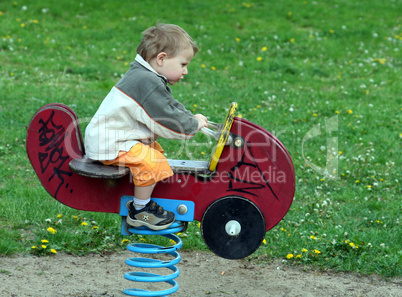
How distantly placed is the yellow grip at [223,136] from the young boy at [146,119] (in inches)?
5.9

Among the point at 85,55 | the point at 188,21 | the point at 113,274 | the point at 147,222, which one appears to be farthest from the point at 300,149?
the point at 188,21

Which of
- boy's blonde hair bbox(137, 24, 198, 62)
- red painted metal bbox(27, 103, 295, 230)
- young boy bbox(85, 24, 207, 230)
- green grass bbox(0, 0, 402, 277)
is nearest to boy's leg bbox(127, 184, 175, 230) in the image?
young boy bbox(85, 24, 207, 230)

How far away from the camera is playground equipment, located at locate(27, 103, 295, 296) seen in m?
3.32

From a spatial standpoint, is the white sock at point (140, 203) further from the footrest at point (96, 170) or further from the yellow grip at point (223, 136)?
the yellow grip at point (223, 136)

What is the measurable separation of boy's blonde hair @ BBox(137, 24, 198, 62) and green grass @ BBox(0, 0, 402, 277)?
1.94 metres

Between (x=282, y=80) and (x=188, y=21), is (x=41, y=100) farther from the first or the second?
(x=188, y=21)

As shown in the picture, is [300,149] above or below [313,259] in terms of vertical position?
above

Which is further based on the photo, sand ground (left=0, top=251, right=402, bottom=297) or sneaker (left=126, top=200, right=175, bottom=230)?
sand ground (left=0, top=251, right=402, bottom=297)

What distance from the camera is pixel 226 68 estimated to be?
932cm

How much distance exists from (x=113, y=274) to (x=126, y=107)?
1.60 m

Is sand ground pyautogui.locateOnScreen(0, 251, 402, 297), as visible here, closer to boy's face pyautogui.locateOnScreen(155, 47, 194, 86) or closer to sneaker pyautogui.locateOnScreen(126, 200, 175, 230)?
sneaker pyautogui.locateOnScreen(126, 200, 175, 230)

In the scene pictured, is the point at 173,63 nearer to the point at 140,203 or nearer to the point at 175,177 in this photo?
the point at 175,177

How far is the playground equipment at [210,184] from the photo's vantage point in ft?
10.9

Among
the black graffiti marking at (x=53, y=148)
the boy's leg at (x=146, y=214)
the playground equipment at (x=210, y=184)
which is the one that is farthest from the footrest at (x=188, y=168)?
the black graffiti marking at (x=53, y=148)
